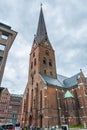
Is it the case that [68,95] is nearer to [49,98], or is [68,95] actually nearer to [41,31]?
[49,98]

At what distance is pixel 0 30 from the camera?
2211 cm

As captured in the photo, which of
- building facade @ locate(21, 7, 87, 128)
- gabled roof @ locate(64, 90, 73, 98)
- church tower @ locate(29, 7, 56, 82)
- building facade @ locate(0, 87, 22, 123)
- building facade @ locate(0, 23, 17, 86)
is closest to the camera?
building facade @ locate(0, 23, 17, 86)

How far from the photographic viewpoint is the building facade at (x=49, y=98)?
30.1m

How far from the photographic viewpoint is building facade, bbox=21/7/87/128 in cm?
3015

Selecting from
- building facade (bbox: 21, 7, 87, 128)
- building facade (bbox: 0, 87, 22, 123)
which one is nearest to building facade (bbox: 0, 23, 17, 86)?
building facade (bbox: 21, 7, 87, 128)

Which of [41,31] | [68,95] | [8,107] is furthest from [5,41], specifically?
[8,107]

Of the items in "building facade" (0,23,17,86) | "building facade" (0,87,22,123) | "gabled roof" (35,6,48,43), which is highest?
"gabled roof" (35,6,48,43)

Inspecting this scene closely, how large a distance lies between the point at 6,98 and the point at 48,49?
39.3 meters

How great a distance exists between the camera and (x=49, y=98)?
31500 millimetres

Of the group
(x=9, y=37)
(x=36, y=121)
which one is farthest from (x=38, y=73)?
(x=9, y=37)

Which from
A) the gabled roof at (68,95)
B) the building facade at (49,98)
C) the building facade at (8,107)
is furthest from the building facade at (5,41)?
the building facade at (8,107)

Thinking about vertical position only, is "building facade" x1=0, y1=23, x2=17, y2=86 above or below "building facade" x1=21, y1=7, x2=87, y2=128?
above

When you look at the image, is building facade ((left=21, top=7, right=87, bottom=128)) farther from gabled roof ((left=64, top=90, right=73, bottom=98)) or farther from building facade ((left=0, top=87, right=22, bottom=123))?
building facade ((left=0, top=87, right=22, bottom=123))

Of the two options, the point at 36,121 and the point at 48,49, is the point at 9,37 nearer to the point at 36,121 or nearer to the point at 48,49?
the point at 36,121
